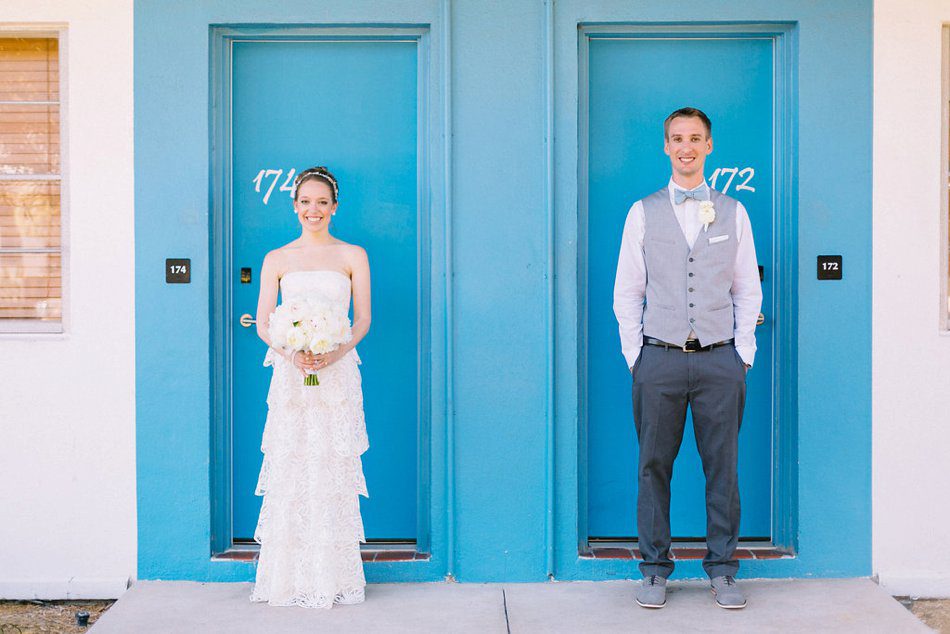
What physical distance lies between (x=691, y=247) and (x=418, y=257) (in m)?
1.42

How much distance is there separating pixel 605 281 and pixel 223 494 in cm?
223

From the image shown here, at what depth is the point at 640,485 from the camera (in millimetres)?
4262

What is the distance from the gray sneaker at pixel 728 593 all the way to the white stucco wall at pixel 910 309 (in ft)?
3.07

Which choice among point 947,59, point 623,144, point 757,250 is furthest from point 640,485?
point 947,59

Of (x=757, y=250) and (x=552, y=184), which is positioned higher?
(x=552, y=184)

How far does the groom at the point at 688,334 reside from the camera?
4.07 metres

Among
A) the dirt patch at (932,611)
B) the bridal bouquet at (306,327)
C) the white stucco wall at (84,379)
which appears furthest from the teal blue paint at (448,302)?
the dirt patch at (932,611)

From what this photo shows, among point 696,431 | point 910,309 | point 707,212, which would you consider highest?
point 707,212

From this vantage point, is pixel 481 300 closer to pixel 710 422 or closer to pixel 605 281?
pixel 605 281

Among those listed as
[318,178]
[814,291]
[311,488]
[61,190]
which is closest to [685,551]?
[814,291]

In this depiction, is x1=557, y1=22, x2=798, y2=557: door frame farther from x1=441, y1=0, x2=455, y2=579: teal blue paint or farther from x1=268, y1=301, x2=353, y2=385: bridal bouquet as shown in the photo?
x1=268, y1=301, x2=353, y2=385: bridal bouquet

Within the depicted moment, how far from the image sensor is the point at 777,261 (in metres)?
4.73

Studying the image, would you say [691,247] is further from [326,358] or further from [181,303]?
[181,303]

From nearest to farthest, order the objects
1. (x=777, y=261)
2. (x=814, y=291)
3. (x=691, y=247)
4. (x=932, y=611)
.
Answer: (x=691, y=247), (x=932, y=611), (x=814, y=291), (x=777, y=261)
